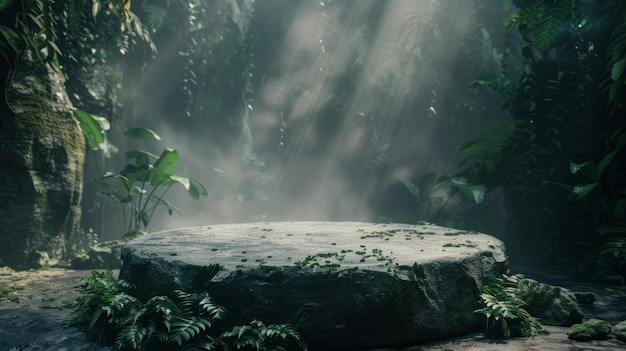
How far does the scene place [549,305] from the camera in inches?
163

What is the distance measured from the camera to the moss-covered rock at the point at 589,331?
3545mm

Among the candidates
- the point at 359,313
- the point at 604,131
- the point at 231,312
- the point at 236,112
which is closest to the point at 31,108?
the point at 231,312

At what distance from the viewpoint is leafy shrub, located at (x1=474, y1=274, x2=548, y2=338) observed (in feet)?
11.7

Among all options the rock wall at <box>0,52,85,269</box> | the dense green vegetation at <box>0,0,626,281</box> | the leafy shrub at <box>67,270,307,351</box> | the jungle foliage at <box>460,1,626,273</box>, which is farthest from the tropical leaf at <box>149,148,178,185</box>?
the jungle foliage at <box>460,1,626,273</box>

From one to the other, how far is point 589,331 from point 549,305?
0.58m

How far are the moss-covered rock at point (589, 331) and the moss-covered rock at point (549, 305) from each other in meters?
0.41

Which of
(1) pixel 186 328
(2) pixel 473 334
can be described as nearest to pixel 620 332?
(2) pixel 473 334

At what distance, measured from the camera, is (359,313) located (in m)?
3.26

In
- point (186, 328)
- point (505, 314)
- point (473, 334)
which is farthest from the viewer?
point (473, 334)

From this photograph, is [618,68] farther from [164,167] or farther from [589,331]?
[164,167]

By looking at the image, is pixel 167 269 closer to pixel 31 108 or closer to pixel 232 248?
pixel 232 248

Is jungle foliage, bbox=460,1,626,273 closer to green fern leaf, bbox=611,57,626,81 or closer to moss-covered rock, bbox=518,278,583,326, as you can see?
green fern leaf, bbox=611,57,626,81

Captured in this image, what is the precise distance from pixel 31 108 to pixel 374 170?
8250 mm

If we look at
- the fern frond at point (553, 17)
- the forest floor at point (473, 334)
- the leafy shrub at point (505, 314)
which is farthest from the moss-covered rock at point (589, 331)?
the fern frond at point (553, 17)
